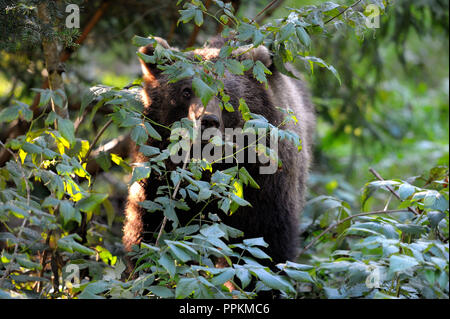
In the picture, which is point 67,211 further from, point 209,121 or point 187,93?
point 187,93

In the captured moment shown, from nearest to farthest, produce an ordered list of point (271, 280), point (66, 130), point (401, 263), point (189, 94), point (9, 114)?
point (401, 263) → point (271, 280) → point (9, 114) → point (66, 130) → point (189, 94)

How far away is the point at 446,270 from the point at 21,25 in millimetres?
2739

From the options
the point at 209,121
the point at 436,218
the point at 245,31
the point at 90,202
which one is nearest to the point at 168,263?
the point at 90,202

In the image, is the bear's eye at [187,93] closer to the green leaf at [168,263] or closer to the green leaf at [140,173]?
the green leaf at [140,173]

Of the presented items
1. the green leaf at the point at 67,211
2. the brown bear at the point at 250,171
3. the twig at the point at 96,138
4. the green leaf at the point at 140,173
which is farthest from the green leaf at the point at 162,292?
the brown bear at the point at 250,171

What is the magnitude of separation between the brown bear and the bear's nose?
0.33m

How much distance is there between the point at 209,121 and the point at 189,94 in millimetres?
509

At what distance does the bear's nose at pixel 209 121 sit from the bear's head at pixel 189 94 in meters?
0.15

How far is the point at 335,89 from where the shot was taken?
23.5ft

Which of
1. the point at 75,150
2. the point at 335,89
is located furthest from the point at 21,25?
the point at 335,89

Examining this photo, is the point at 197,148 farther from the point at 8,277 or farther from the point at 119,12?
the point at 119,12

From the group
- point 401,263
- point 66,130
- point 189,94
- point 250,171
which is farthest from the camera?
point 250,171

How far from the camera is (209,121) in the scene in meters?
3.61

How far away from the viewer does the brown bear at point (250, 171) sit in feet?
13.5
